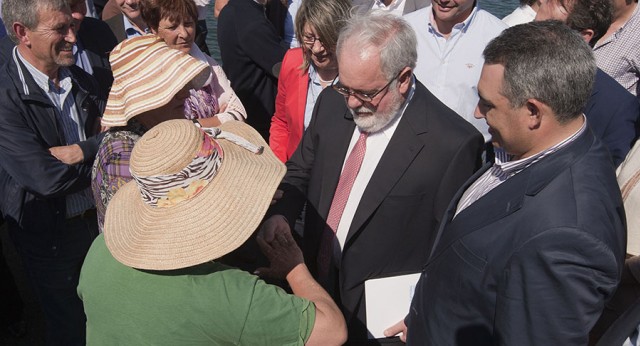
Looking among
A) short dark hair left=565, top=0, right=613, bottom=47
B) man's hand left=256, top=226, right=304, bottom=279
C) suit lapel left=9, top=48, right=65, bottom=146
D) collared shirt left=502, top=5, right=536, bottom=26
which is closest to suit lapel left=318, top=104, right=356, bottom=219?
man's hand left=256, top=226, right=304, bottom=279

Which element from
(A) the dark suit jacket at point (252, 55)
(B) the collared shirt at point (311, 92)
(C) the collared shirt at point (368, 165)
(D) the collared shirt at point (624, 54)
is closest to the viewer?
(C) the collared shirt at point (368, 165)

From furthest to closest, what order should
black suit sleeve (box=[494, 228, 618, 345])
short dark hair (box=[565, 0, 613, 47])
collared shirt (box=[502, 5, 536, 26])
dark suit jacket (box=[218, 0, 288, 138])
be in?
collared shirt (box=[502, 5, 536, 26]) < dark suit jacket (box=[218, 0, 288, 138]) < short dark hair (box=[565, 0, 613, 47]) < black suit sleeve (box=[494, 228, 618, 345])

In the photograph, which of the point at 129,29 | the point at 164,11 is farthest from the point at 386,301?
the point at 129,29

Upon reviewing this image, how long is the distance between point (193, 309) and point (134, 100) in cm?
A: 113

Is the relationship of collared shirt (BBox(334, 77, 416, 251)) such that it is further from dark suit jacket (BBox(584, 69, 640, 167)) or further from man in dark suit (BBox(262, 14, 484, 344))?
dark suit jacket (BBox(584, 69, 640, 167))

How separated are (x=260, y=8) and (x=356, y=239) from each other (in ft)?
7.88

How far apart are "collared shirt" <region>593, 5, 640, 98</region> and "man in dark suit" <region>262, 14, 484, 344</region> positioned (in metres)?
1.79

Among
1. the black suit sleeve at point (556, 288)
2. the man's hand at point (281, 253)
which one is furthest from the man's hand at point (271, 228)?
the black suit sleeve at point (556, 288)

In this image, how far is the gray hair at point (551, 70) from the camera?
75.7 inches

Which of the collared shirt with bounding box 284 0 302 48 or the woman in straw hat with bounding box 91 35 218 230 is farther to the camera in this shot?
the collared shirt with bounding box 284 0 302 48

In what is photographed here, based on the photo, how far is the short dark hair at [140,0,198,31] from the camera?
11.4 ft

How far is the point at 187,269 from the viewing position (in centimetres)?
180

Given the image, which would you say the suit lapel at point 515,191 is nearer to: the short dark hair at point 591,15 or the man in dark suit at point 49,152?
the short dark hair at point 591,15

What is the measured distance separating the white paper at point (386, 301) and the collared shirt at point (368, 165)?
0.26 m
